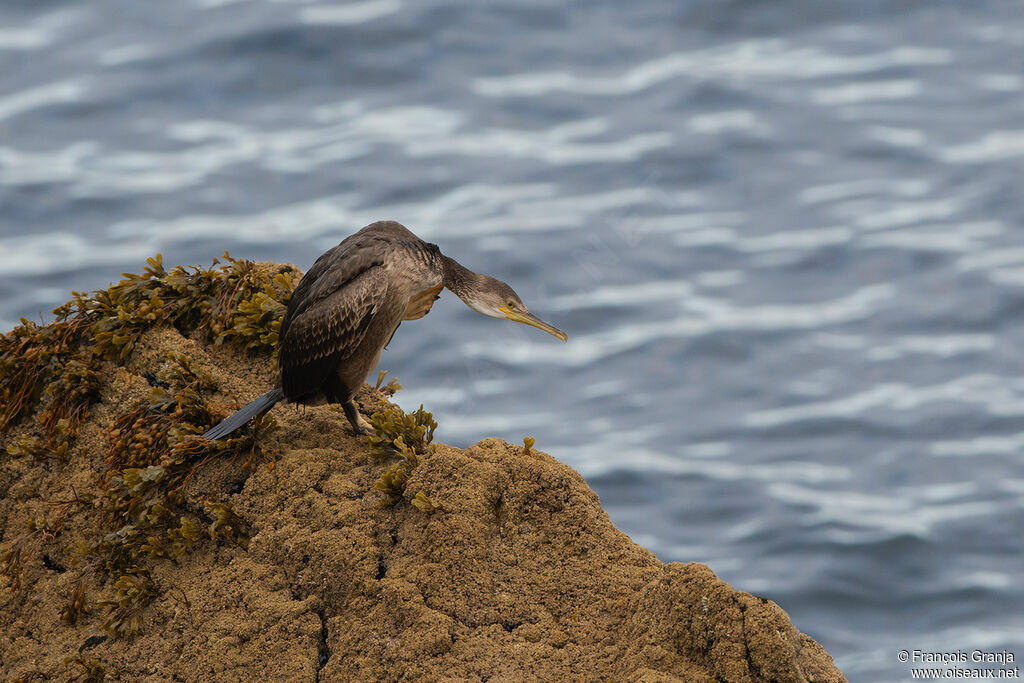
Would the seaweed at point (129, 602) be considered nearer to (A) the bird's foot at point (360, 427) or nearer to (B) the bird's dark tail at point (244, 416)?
(B) the bird's dark tail at point (244, 416)

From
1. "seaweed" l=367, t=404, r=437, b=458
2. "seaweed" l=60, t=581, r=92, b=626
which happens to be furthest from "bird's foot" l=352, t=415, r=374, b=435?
"seaweed" l=60, t=581, r=92, b=626

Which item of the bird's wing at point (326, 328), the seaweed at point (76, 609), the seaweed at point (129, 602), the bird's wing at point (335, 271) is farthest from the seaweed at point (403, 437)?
the seaweed at point (76, 609)

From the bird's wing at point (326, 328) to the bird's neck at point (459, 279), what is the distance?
1.61 ft

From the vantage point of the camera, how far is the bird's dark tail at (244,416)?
5887 millimetres

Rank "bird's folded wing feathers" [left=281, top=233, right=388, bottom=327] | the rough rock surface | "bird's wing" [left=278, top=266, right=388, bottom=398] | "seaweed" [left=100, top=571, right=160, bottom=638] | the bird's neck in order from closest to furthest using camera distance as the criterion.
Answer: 1. the rough rock surface
2. "seaweed" [left=100, top=571, right=160, bottom=638]
3. "bird's wing" [left=278, top=266, right=388, bottom=398]
4. "bird's folded wing feathers" [left=281, top=233, right=388, bottom=327]
5. the bird's neck

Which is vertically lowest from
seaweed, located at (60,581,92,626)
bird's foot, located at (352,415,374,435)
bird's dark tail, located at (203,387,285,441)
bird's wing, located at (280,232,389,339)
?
seaweed, located at (60,581,92,626)

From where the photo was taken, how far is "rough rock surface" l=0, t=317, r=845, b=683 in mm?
4926

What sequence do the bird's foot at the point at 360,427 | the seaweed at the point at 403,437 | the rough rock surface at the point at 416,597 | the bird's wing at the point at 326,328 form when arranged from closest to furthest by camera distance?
the rough rock surface at the point at 416,597 < the seaweed at the point at 403,437 < the bird's wing at the point at 326,328 < the bird's foot at the point at 360,427

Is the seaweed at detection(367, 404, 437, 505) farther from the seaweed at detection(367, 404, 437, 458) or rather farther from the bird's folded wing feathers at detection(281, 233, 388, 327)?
the bird's folded wing feathers at detection(281, 233, 388, 327)

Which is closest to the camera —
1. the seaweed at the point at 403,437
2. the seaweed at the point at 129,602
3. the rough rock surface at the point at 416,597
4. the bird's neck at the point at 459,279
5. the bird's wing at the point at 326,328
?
the rough rock surface at the point at 416,597

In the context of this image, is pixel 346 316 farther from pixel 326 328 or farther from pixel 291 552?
pixel 291 552

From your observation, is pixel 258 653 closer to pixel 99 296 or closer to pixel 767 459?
pixel 99 296

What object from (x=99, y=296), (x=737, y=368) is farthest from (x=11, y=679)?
(x=737, y=368)

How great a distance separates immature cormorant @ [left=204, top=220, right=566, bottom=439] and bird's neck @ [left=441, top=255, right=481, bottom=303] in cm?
9
